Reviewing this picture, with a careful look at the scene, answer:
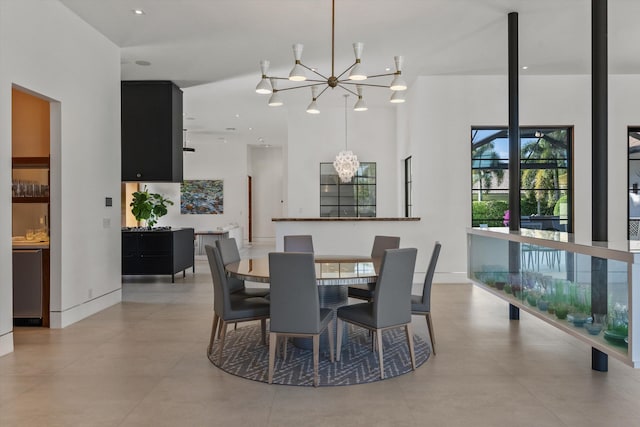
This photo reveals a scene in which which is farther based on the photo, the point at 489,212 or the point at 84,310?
the point at 489,212

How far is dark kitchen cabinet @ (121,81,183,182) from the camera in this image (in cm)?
714

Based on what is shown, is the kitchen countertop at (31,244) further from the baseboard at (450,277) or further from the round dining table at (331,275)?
the baseboard at (450,277)

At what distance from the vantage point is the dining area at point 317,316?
10.1 feet

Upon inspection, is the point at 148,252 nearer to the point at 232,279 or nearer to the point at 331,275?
the point at 232,279

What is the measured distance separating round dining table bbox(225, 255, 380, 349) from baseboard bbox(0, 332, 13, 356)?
6.19 feet

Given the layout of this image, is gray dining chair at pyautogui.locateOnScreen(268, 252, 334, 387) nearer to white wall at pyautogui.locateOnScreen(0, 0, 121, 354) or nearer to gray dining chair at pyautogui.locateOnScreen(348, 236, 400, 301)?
gray dining chair at pyautogui.locateOnScreen(348, 236, 400, 301)

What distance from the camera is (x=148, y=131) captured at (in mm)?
7160

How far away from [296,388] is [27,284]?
3278mm

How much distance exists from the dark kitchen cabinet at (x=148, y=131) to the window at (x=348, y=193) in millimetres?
3350

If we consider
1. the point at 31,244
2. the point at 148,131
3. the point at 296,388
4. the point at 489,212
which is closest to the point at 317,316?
the point at 296,388

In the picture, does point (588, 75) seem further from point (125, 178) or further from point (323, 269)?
point (125, 178)

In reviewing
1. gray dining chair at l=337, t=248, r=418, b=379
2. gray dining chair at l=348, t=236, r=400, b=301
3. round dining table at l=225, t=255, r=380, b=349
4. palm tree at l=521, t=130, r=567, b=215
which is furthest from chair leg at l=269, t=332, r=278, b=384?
palm tree at l=521, t=130, r=567, b=215

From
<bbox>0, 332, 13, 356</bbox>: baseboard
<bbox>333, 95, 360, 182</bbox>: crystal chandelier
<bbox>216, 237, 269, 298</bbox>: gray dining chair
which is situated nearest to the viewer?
<bbox>0, 332, 13, 356</bbox>: baseboard

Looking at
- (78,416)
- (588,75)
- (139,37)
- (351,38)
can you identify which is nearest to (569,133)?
(588,75)
